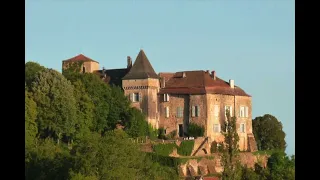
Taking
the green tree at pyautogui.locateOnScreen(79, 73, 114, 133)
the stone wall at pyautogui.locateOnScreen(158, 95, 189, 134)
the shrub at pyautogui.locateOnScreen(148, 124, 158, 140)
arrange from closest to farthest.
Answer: the green tree at pyautogui.locateOnScreen(79, 73, 114, 133) < the shrub at pyautogui.locateOnScreen(148, 124, 158, 140) < the stone wall at pyautogui.locateOnScreen(158, 95, 189, 134)

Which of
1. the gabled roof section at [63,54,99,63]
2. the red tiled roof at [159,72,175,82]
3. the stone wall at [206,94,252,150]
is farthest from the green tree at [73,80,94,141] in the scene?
the stone wall at [206,94,252,150]

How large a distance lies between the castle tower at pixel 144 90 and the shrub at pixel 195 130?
8.36ft

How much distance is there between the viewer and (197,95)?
54.1 metres

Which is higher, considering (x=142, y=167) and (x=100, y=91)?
(x=100, y=91)

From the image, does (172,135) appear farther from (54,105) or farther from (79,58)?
(79,58)

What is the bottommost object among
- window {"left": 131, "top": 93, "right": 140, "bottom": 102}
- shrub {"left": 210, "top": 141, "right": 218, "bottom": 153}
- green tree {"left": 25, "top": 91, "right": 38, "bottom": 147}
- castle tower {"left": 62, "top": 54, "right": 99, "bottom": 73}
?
shrub {"left": 210, "top": 141, "right": 218, "bottom": 153}

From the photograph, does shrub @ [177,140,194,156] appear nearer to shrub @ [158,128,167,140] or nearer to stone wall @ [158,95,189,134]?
shrub @ [158,128,167,140]

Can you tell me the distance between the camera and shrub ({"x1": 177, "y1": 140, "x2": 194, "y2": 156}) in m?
49.9

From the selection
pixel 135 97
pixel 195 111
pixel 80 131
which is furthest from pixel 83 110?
pixel 195 111

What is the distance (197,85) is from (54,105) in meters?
12.7

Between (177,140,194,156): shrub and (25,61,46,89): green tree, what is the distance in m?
10.8
